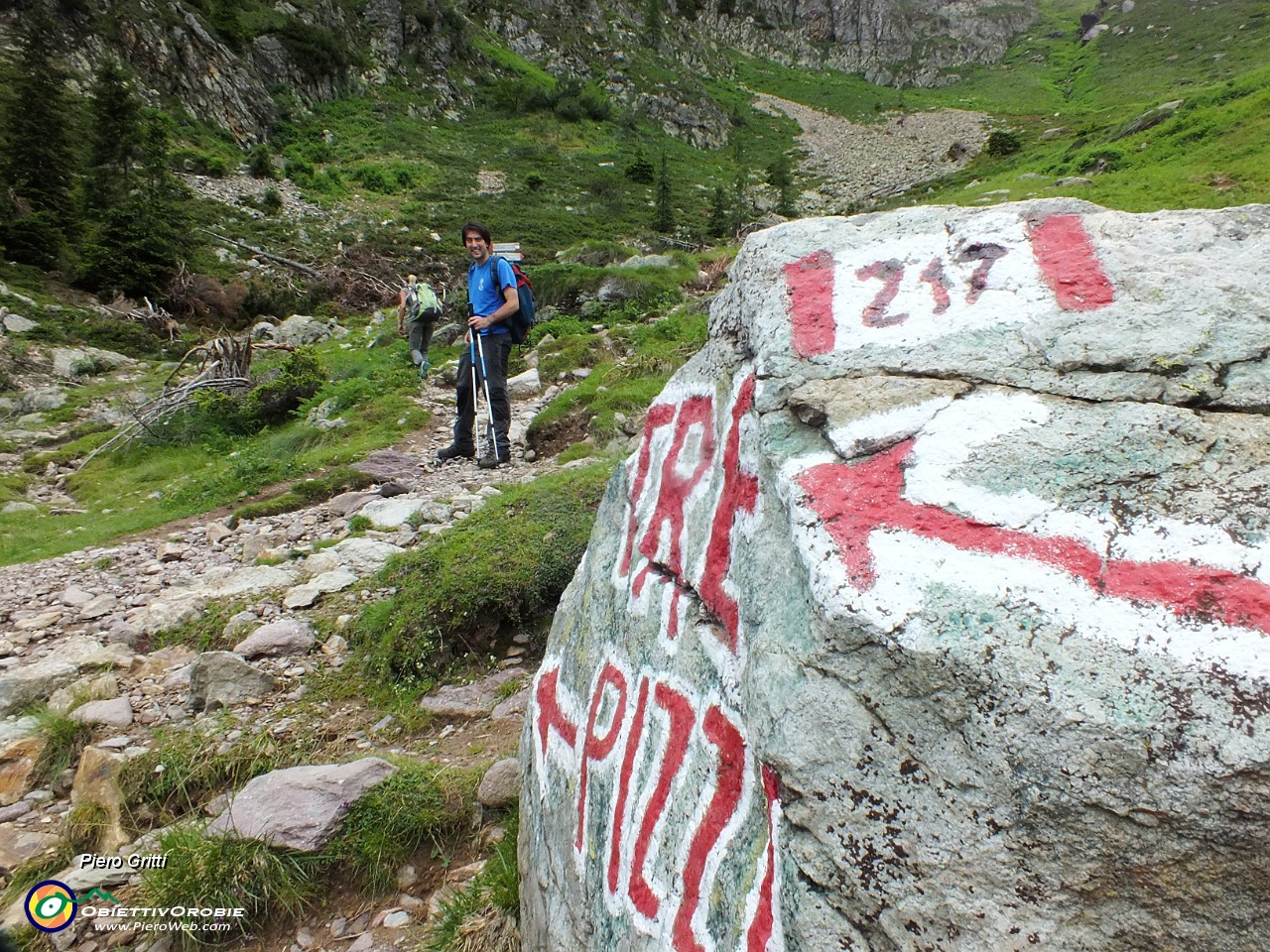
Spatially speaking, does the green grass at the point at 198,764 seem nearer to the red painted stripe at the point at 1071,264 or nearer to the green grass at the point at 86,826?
the green grass at the point at 86,826

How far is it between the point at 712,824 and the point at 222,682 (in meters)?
3.55

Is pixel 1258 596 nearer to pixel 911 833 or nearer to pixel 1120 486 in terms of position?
pixel 1120 486

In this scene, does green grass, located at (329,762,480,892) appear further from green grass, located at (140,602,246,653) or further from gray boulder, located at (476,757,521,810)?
green grass, located at (140,602,246,653)

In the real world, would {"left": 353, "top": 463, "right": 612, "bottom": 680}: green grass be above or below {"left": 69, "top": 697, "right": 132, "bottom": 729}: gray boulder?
above

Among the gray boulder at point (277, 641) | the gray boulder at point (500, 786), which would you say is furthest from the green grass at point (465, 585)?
the gray boulder at point (500, 786)

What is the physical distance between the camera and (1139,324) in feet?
5.51

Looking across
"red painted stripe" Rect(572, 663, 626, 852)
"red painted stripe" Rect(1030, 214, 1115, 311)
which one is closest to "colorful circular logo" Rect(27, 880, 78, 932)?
"red painted stripe" Rect(572, 663, 626, 852)

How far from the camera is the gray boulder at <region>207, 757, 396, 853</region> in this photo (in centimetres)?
303

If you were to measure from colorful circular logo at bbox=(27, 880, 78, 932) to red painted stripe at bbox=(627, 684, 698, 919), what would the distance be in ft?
Answer: 8.51

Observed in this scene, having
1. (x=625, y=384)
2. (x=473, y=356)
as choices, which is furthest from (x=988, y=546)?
(x=625, y=384)

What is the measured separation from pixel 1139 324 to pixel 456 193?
1181 inches

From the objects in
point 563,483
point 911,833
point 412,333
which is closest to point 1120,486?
point 911,833

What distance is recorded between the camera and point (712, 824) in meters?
1.65

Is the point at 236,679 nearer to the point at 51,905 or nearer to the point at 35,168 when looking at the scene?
the point at 51,905
